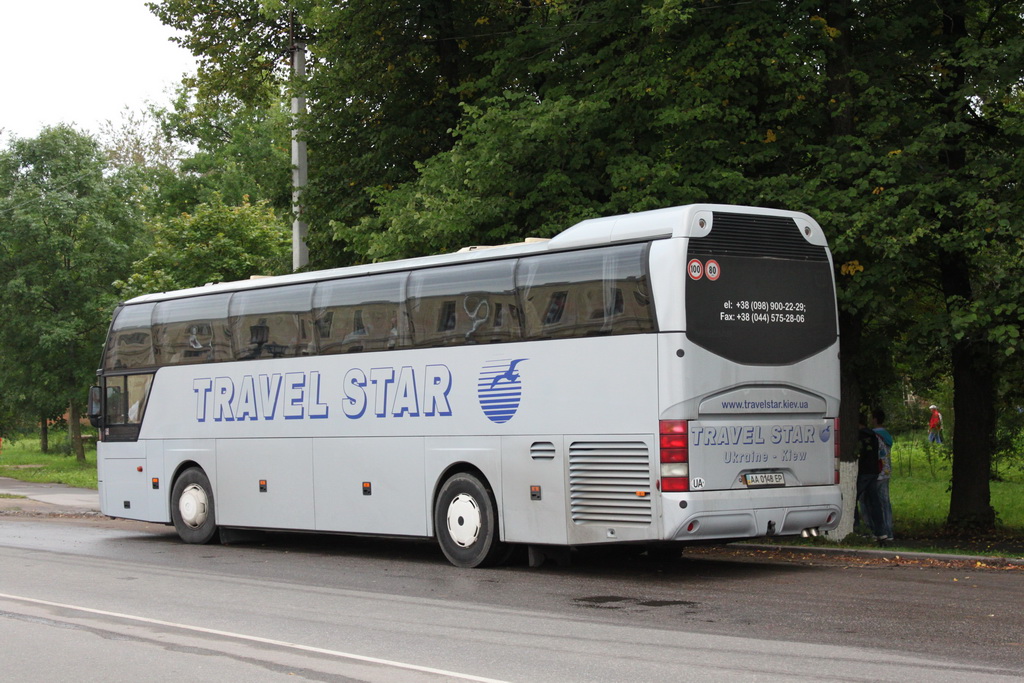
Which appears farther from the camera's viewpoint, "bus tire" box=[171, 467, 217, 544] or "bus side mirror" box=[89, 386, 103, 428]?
"bus side mirror" box=[89, 386, 103, 428]

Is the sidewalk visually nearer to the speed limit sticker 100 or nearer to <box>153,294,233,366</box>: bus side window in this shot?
<box>153,294,233,366</box>: bus side window

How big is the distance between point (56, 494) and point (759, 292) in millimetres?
22295

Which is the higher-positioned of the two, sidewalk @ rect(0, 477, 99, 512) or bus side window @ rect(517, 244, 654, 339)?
bus side window @ rect(517, 244, 654, 339)

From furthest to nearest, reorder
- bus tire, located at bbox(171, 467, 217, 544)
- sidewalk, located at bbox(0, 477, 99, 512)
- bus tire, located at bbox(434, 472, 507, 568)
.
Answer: sidewalk, located at bbox(0, 477, 99, 512), bus tire, located at bbox(171, 467, 217, 544), bus tire, located at bbox(434, 472, 507, 568)

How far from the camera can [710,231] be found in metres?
13.0

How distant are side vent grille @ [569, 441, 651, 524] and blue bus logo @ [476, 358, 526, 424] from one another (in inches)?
39.0

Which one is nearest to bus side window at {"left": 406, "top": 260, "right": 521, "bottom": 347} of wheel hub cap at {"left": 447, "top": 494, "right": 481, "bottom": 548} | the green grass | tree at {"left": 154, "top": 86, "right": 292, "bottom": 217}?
wheel hub cap at {"left": 447, "top": 494, "right": 481, "bottom": 548}

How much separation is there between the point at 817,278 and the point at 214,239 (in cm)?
1830

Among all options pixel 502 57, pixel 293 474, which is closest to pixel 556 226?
pixel 502 57

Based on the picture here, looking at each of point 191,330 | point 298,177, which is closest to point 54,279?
point 298,177

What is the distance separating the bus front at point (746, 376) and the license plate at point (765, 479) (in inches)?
0.6

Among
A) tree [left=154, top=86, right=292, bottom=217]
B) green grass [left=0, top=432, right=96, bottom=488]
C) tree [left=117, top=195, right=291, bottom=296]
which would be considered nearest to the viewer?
tree [left=117, top=195, right=291, bottom=296]

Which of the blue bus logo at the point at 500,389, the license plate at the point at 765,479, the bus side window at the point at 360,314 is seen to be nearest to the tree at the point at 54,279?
the bus side window at the point at 360,314

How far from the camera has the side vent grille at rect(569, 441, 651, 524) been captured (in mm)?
12805
